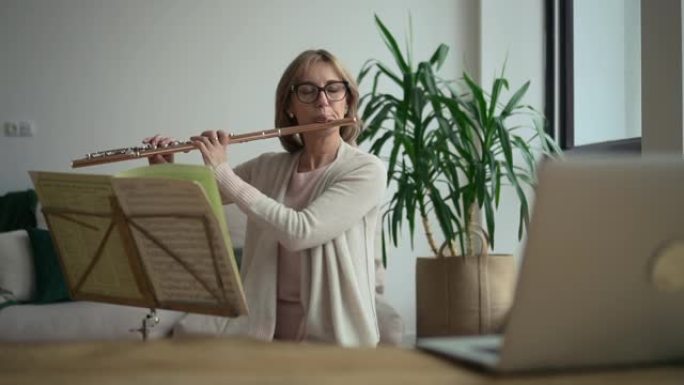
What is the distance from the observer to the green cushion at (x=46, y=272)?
131 inches

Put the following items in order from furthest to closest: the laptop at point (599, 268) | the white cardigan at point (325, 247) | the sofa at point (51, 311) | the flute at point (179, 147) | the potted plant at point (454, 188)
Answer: the potted plant at point (454, 188)
the sofa at point (51, 311)
the flute at point (179, 147)
the white cardigan at point (325, 247)
the laptop at point (599, 268)

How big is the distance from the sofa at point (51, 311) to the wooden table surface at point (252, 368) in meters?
1.84

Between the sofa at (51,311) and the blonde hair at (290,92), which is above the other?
the blonde hair at (290,92)

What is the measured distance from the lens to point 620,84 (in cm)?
384

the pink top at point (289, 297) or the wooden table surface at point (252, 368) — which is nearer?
the wooden table surface at point (252, 368)

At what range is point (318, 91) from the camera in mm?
2141

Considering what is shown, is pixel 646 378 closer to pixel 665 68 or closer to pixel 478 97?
pixel 665 68

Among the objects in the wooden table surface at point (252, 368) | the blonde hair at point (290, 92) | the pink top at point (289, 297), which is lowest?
the pink top at point (289, 297)

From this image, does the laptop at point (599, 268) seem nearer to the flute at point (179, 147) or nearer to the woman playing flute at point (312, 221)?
the woman playing flute at point (312, 221)

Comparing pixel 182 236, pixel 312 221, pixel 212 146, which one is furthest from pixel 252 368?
pixel 212 146

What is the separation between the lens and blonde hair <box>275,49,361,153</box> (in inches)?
84.0

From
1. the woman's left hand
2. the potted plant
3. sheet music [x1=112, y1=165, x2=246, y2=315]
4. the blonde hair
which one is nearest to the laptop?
sheet music [x1=112, y1=165, x2=246, y2=315]

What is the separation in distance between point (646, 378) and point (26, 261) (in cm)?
302

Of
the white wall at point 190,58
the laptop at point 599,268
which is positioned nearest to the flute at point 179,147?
the laptop at point 599,268
